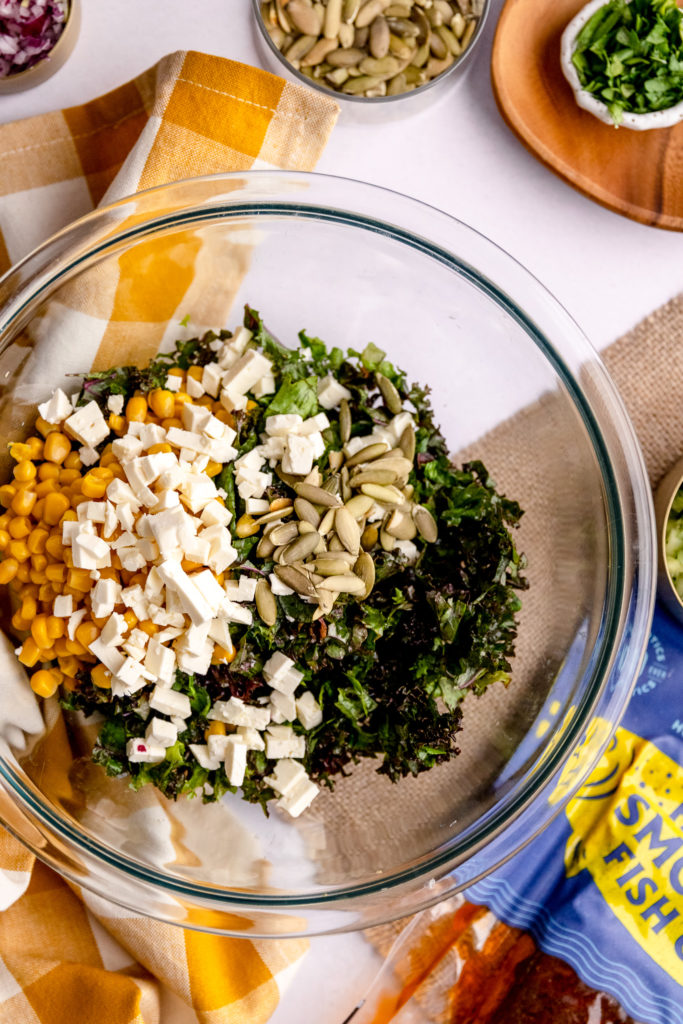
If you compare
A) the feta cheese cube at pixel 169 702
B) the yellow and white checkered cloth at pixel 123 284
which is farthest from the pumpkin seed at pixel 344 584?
the yellow and white checkered cloth at pixel 123 284

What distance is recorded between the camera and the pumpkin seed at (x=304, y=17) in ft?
4.28

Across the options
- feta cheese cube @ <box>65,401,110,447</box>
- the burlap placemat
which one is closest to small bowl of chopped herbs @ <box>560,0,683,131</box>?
the burlap placemat

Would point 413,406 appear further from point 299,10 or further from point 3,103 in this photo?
point 3,103

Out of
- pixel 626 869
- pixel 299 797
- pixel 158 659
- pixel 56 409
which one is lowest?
pixel 626 869

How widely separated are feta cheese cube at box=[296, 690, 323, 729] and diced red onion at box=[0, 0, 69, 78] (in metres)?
1.05

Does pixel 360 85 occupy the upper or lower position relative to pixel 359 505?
upper

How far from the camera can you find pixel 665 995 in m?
1.32

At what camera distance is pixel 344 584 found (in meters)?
1.10

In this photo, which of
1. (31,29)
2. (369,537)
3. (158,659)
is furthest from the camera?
(31,29)

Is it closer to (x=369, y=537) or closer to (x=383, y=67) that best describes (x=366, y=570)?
(x=369, y=537)

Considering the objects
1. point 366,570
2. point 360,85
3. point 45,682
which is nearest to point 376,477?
point 366,570

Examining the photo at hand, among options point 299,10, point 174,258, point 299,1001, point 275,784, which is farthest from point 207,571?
point 299,10

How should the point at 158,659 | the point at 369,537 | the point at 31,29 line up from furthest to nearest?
the point at 31,29 < the point at 369,537 < the point at 158,659

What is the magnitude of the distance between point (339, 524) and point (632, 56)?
88 cm
